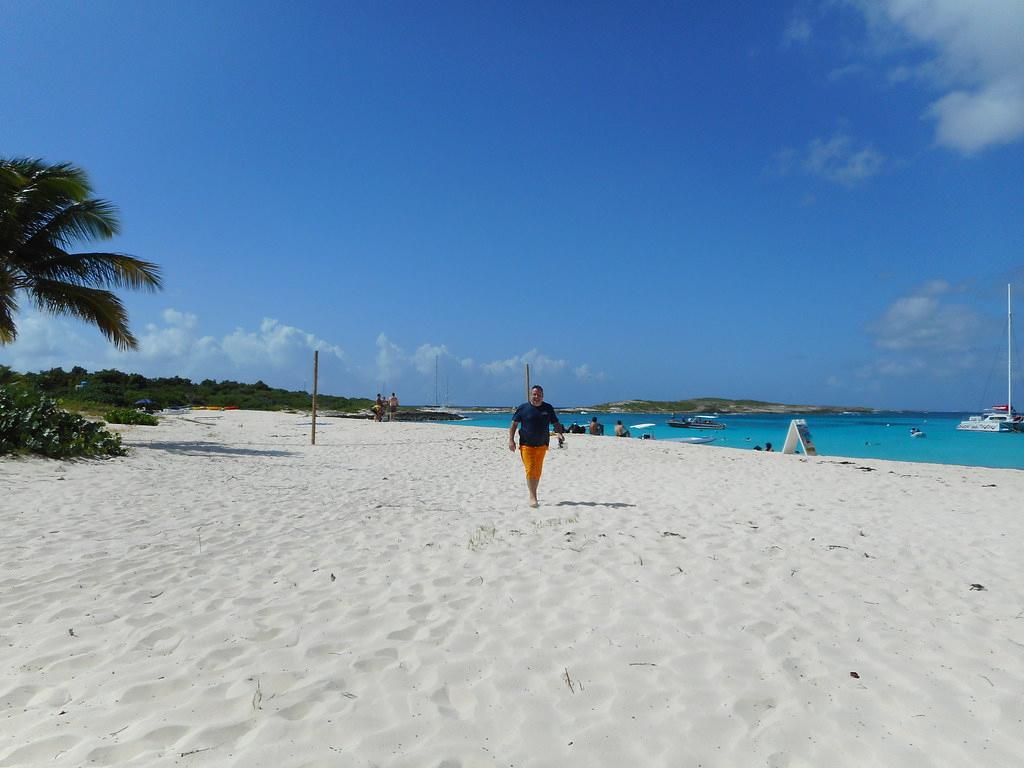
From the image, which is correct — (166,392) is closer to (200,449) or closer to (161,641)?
(200,449)

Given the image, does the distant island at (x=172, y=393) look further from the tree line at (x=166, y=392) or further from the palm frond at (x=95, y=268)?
the palm frond at (x=95, y=268)

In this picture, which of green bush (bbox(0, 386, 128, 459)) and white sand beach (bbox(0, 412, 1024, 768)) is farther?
green bush (bbox(0, 386, 128, 459))

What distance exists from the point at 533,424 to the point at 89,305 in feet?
40.7

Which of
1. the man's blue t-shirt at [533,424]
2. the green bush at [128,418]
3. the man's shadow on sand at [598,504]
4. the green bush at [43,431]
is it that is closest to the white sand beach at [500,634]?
the man's shadow on sand at [598,504]

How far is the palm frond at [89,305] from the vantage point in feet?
43.2

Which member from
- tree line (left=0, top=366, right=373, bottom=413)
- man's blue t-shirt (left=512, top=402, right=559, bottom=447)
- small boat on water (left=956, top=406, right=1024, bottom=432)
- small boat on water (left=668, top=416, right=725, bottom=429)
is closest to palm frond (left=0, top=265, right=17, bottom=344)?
man's blue t-shirt (left=512, top=402, right=559, bottom=447)

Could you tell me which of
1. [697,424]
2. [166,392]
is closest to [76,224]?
[166,392]

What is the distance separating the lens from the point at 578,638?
3523mm

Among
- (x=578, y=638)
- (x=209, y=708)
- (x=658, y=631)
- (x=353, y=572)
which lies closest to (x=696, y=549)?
(x=658, y=631)

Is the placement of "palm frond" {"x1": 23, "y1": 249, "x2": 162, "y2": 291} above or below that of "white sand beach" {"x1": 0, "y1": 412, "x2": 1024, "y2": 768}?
above

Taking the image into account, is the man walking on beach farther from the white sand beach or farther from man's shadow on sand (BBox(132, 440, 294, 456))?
man's shadow on sand (BBox(132, 440, 294, 456))

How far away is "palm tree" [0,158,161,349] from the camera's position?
12625 mm

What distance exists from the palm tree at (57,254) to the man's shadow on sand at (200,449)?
3.04m

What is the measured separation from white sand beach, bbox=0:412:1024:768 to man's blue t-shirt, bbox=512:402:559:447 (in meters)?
1.00
